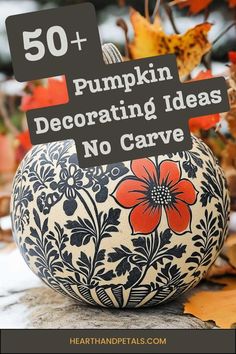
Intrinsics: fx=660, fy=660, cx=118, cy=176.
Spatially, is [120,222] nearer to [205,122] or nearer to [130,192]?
[130,192]

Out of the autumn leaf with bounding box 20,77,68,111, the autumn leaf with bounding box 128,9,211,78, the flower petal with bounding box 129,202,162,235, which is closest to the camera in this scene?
the flower petal with bounding box 129,202,162,235

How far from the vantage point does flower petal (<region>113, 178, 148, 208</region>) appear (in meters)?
0.81

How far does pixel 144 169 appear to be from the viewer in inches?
32.5

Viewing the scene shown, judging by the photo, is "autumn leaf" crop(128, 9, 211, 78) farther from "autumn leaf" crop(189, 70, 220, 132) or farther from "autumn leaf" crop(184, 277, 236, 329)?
"autumn leaf" crop(184, 277, 236, 329)

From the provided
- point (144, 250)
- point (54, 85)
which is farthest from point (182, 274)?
point (54, 85)

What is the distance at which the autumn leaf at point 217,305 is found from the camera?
85 centimetres

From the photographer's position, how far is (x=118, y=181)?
817 millimetres

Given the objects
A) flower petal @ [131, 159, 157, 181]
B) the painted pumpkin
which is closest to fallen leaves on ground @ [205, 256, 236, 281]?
the painted pumpkin

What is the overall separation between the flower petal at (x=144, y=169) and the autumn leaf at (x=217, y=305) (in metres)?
0.20

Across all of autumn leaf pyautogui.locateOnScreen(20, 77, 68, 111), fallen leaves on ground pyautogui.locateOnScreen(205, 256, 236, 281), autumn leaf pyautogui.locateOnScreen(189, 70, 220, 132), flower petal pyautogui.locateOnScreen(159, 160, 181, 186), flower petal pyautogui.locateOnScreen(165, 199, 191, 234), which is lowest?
fallen leaves on ground pyautogui.locateOnScreen(205, 256, 236, 281)

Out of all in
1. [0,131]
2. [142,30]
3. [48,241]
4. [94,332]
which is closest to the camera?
[94,332]

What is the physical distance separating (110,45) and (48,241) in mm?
270

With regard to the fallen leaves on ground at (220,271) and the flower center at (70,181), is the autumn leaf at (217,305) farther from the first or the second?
the flower center at (70,181)

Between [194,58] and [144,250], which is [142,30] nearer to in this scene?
[194,58]
